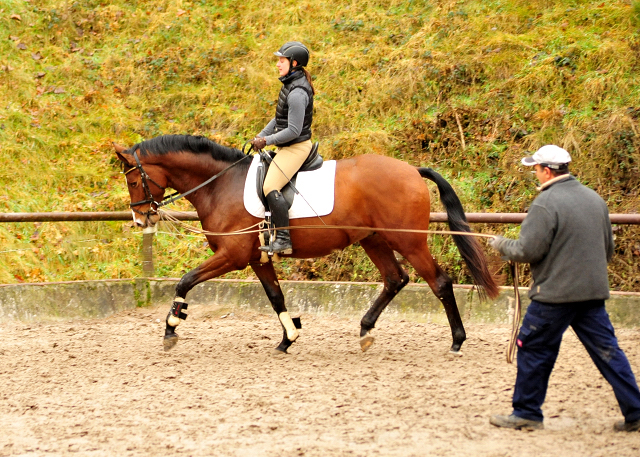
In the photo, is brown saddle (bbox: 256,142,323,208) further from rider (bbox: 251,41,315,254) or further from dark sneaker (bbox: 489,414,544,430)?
dark sneaker (bbox: 489,414,544,430)

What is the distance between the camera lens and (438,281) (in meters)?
6.46

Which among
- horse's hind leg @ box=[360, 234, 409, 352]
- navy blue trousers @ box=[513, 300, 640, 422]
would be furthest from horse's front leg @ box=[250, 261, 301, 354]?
navy blue trousers @ box=[513, 300, 640, 422]

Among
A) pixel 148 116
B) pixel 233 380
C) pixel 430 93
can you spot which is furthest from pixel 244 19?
pixel 233 380

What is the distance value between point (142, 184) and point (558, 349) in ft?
14.5

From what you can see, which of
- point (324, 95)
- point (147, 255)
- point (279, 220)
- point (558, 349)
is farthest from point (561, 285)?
point (324, 95)

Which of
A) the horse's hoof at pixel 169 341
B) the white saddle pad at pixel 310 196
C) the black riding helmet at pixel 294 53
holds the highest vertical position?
the black riding helmet at pixel 294 53

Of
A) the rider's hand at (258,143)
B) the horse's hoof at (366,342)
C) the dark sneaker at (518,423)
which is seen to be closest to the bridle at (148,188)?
the rider's hand at (258,143)

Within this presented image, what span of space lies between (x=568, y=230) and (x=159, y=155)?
14.0ft

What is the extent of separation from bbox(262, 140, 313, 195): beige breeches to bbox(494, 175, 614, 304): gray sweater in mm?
2816

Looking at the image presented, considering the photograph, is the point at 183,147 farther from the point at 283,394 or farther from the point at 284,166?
the point at 283,394

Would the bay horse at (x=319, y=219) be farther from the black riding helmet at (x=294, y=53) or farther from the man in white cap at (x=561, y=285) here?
the man in white cap at (x=561, y=285)

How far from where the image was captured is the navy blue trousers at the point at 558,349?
4.19 metres

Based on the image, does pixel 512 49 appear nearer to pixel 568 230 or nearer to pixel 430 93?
pixel 430 93

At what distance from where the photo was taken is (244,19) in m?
14.4
